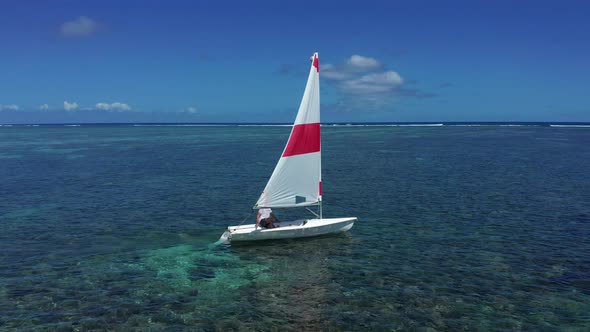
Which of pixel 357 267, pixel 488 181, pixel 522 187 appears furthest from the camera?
pixel 488 181

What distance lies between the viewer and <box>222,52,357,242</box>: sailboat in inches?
1221

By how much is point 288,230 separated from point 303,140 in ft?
22.3

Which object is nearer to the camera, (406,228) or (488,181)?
(406,228)

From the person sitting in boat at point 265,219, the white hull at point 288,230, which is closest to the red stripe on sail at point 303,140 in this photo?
the person sitting in boat at point 265,219

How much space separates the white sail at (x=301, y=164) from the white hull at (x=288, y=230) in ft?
5.62

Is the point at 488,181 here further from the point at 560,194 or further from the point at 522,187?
the point at 560,194

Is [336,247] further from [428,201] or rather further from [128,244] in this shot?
[428,201]

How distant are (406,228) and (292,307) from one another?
16341mm

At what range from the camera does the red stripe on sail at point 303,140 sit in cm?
3194

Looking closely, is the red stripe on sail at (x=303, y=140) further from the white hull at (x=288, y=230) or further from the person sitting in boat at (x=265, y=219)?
the white hull at (x=288, y=230)

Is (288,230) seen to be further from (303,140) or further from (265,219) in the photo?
(303,140)

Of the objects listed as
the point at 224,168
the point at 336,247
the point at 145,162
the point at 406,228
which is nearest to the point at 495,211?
the point at 406,228

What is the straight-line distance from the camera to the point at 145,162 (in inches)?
3339

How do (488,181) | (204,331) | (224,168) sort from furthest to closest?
(224,168), (488,181), (204,331)
